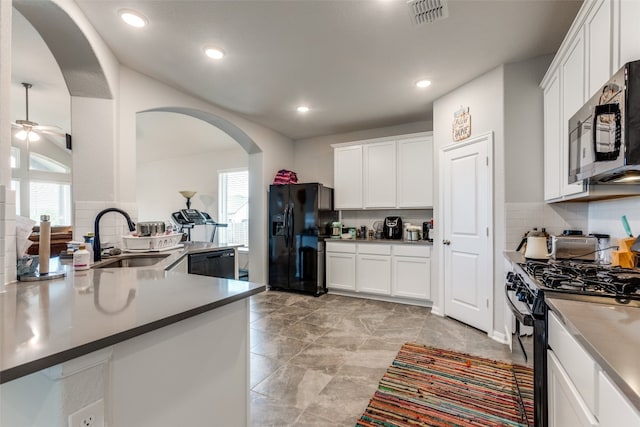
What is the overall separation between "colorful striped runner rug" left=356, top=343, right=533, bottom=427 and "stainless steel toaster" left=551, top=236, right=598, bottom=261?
87 centimetres

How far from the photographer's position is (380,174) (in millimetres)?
4246

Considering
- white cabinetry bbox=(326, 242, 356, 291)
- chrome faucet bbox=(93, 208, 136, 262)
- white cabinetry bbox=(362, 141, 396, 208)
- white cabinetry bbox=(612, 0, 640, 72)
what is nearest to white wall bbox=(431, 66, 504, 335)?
white cabinetry bbox=(362, 141, 396, 208)

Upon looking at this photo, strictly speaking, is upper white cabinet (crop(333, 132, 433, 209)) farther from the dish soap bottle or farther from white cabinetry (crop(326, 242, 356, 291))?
the dish soap bottle

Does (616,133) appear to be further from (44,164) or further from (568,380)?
(44,164)

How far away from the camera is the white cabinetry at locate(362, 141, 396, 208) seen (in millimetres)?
4151

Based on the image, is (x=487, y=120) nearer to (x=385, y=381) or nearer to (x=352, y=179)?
(x=352, y=179)

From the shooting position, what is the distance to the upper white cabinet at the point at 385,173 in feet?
12.9

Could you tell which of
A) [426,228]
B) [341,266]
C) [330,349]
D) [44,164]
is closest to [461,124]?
[426,228]

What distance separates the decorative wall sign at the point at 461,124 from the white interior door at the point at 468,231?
10 cm

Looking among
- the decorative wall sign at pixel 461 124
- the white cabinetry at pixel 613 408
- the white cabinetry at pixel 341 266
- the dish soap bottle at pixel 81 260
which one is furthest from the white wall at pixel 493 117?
the dish soap bottle at pixel 81 260

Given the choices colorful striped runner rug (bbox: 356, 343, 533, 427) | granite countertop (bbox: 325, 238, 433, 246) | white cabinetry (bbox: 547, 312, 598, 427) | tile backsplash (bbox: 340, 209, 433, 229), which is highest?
tile backsplash (bbox: 340, 209, 433, 229)

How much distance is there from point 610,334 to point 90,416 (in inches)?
56.9

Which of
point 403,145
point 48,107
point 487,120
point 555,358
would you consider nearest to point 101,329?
point 555,358

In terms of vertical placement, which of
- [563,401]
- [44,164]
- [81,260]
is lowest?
[563,401]
